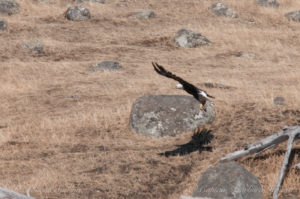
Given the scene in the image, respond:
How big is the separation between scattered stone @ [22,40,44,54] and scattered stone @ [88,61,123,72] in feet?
17.2

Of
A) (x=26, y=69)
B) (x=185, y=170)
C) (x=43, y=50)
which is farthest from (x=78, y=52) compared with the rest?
(x=185, y=170)

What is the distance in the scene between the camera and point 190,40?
97.8 ft

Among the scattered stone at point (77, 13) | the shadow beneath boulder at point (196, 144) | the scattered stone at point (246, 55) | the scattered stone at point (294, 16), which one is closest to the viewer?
the shadow beneath boulder at point (196, 144)

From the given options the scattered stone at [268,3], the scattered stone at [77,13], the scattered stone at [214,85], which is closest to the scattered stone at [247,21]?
the scattered stone at [268,3]

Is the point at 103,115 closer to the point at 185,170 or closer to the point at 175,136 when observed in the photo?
the point at 175,136

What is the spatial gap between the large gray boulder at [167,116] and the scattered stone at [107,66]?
9154mm

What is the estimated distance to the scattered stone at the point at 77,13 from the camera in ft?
110

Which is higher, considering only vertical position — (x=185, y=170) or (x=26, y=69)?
(x=185, y=170)

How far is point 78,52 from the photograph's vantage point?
91.4 ft

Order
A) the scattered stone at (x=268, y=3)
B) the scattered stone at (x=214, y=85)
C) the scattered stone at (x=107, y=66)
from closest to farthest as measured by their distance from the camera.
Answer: the scattered stone at (x=214, y=85), the scattered stone at (x=107, y=66), the scattered stone at (x=268, y=3)

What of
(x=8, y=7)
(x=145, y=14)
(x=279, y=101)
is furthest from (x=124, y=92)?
(x=8, y=7)

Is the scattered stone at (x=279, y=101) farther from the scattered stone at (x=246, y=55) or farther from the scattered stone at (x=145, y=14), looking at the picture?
the scattered stone at (x=145, y=14)

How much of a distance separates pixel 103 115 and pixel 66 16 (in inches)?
786

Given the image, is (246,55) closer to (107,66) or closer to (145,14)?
(107,66)
